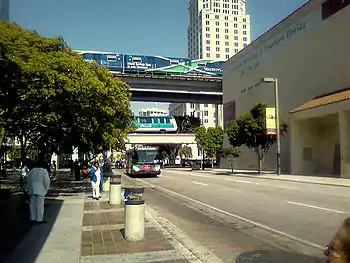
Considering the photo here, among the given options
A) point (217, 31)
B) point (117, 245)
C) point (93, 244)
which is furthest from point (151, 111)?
point (117, 245)

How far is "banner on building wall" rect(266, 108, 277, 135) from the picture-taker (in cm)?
3738

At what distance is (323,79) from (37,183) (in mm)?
33540

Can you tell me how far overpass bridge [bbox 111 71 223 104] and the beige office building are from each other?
1431cm

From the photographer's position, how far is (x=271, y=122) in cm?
3794

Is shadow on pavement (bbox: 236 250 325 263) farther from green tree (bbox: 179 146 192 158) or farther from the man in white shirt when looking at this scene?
green tree (bbox: 179 146 192 158)

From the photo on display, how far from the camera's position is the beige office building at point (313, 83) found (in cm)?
3569

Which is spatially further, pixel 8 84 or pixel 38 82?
pixel 38 82

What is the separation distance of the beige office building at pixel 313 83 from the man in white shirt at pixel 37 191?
81.6 ft

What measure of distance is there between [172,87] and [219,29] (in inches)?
3746

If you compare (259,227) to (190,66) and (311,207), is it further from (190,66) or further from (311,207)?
(190,66)

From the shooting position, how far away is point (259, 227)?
11.0 m

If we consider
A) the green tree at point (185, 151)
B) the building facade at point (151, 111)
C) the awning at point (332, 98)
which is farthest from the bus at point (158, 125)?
the building facade at point (151, 111)

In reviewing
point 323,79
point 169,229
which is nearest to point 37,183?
point 169,229

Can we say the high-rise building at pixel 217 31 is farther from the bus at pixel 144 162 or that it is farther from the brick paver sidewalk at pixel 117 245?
the brick paver sidewalk at pixel 117 245
